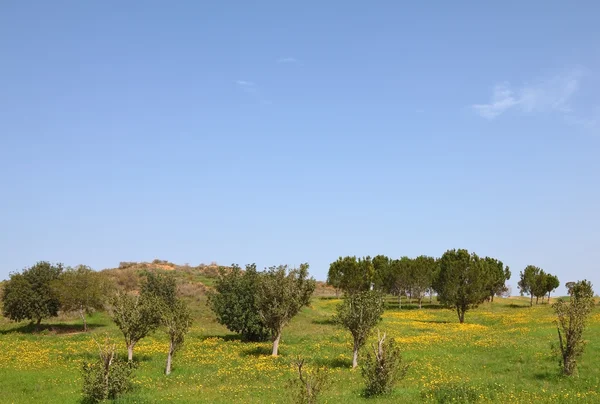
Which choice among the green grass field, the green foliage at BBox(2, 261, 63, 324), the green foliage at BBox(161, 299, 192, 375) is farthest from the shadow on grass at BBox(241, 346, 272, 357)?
the green foliage at BBox(2, 261, 63, 324)

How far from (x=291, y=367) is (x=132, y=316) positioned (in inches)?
482

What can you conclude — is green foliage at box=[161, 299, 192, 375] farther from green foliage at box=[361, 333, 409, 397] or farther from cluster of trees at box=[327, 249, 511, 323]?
cluster of trees at box=[327, 249, 511, 323]

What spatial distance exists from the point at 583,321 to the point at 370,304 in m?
13.6

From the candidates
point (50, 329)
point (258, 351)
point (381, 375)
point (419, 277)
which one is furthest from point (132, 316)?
point (419, 277)

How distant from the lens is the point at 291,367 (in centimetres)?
3384

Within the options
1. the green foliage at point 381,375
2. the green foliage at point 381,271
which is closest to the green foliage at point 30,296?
the green foliage at point 381,375

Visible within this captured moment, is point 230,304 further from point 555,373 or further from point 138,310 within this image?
point 555,373

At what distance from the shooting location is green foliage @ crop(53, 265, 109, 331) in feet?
186

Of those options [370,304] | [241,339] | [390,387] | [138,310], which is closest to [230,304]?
[241,339]

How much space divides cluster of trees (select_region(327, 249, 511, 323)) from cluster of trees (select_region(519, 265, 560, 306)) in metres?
5.22

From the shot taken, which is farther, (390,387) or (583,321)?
(583,321)

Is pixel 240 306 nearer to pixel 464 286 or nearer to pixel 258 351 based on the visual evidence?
pixel 258 351

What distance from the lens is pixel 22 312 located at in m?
56.7

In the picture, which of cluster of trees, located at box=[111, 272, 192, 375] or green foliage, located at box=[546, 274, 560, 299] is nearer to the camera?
cluster of trees, located at box=[111, 272, 192, 375]
